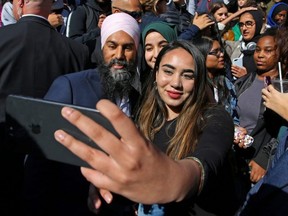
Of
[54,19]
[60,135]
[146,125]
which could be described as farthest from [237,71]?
[60,135]

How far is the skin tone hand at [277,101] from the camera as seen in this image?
2.81 m

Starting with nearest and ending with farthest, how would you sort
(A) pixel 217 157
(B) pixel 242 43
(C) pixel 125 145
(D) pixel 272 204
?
(C) pixel 125 145
(D) pixel 272 204
(A) pixel 217 157
(B) pixel 242 43

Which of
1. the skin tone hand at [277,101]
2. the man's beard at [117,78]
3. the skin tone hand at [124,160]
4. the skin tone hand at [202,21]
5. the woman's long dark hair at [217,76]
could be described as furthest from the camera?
the skin tone hand at [202,21]

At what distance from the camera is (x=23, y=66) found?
2.95 m

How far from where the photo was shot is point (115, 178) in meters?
0.83

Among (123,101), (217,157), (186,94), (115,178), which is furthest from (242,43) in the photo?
(115,178)

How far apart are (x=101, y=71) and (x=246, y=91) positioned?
5.53 ft

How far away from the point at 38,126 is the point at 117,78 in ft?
5.68

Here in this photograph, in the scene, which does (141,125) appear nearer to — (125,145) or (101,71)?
(101,71)

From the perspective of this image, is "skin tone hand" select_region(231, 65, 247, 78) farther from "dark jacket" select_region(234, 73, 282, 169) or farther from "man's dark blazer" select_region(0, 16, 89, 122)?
"man's dark blazer" select_region(0, 16, 89, 122)

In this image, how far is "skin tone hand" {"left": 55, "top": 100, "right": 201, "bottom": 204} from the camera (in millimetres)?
810

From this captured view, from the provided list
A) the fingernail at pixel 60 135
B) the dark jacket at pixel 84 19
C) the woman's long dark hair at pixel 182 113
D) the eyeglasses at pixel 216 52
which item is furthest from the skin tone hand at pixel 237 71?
the fingernail at pixel 60 135

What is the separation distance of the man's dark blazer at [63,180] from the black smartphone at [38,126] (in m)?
0.97

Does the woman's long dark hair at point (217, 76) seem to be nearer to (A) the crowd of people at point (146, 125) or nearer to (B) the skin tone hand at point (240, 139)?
(A) the crowd of people at point (146, 125)
